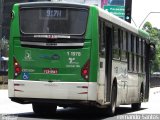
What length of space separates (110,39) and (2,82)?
2908 cm

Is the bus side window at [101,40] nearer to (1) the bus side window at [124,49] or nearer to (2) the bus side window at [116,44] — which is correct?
(2) the bus side window at [116,44]

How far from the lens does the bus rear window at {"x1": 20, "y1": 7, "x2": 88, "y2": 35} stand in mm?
17219

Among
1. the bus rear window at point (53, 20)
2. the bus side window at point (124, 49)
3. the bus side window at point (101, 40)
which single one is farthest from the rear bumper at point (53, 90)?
the bus side window at point (124, 49)

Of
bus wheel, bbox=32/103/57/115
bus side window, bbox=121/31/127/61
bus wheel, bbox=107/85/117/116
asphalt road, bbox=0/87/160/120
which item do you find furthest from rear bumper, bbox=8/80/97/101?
bus side window, bbox=121/31/127/61

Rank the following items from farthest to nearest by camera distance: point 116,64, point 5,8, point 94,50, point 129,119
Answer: point 5,8
point 116,64
point 129,119
point 94,50

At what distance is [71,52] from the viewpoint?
55.8 feet

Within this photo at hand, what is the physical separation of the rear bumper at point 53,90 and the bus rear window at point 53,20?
144 centimetres

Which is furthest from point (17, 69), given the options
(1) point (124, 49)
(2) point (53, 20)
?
(1) point (124, 49)

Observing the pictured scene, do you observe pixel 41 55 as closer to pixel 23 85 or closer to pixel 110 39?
pixel 23 85

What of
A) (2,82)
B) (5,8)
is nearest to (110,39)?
(2,82)

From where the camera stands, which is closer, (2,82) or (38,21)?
(38,21)

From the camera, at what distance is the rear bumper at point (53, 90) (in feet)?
55.3

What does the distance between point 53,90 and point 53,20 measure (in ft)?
6.48

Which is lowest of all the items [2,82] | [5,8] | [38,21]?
[2,82]
